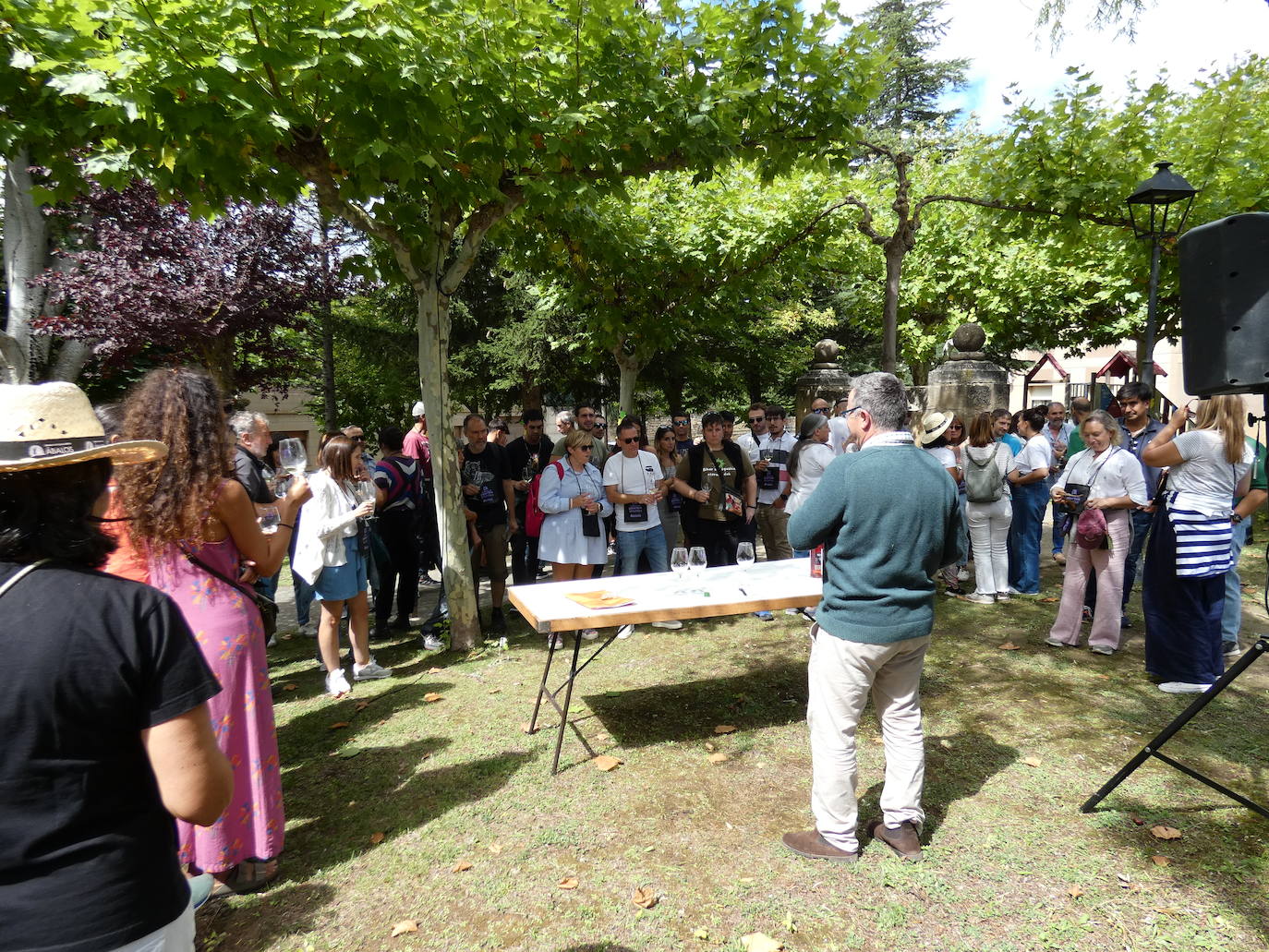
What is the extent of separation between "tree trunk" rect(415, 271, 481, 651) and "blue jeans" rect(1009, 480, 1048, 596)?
553 cm

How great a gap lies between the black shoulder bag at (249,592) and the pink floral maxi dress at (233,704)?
2 cm

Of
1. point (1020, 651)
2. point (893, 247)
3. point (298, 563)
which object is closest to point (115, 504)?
point (298, 563)

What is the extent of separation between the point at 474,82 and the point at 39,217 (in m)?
6.02

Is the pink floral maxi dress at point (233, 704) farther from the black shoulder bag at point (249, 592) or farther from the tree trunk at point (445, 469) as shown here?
the tree trunk at point (445, 469)

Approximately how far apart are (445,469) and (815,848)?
3.96 m

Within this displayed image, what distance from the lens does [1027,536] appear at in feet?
25.8

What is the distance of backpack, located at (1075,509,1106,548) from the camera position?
Answer: 567cm

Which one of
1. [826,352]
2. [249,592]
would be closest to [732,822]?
[249,592]

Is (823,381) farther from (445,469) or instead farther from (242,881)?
(242,881)

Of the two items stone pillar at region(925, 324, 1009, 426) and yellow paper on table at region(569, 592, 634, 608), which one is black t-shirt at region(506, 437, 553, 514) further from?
stone pillar at region(925, 324, 1009, 426)

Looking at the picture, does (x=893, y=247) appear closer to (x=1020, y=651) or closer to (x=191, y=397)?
(x=1020, y=651)

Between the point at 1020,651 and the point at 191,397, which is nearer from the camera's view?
the point at 191,397

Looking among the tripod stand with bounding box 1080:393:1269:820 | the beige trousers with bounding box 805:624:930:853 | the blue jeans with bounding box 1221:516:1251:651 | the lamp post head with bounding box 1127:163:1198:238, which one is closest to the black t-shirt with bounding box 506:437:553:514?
the beige trousers with bounding box 805:624:930:853

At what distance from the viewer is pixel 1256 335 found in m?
2.87
